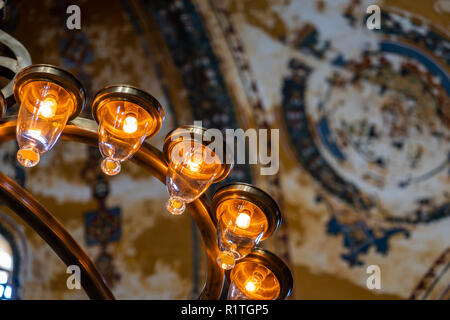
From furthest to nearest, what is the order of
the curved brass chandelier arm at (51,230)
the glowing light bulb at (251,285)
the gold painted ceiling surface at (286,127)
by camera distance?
the gold painted ceiling surface at (286,127) < the glowing light bulb at (251,285) < the curved brass chandelier arm at (51,230)

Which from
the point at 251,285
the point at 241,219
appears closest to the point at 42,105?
the point at 241,219

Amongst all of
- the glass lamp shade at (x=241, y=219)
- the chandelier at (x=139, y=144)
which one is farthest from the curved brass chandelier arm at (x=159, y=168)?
the glass lamp shade at (x=241, y=219)

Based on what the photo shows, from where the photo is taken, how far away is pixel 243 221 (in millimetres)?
2631

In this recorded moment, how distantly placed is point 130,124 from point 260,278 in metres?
0.94

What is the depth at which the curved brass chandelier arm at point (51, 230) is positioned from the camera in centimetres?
282

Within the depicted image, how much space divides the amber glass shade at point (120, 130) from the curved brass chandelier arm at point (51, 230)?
1.61ft

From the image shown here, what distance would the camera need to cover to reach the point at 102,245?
21.1ft

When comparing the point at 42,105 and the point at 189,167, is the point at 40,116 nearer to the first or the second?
the point at 42,105

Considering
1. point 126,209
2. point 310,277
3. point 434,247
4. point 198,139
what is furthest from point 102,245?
point 198,139

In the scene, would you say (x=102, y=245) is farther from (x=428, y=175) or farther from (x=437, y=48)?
(x=437, y=48)

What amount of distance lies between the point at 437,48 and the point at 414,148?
1.00 m

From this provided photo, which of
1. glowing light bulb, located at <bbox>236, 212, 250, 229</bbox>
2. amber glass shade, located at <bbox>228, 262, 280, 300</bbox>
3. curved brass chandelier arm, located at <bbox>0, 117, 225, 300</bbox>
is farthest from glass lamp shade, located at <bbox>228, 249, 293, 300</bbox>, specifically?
glowing light bulb, located at <bbox>236, 212, 250, 229</bbox>

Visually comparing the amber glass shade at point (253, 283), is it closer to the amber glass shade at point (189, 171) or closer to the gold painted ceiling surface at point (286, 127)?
the amber glass shade at point (189, 171)
